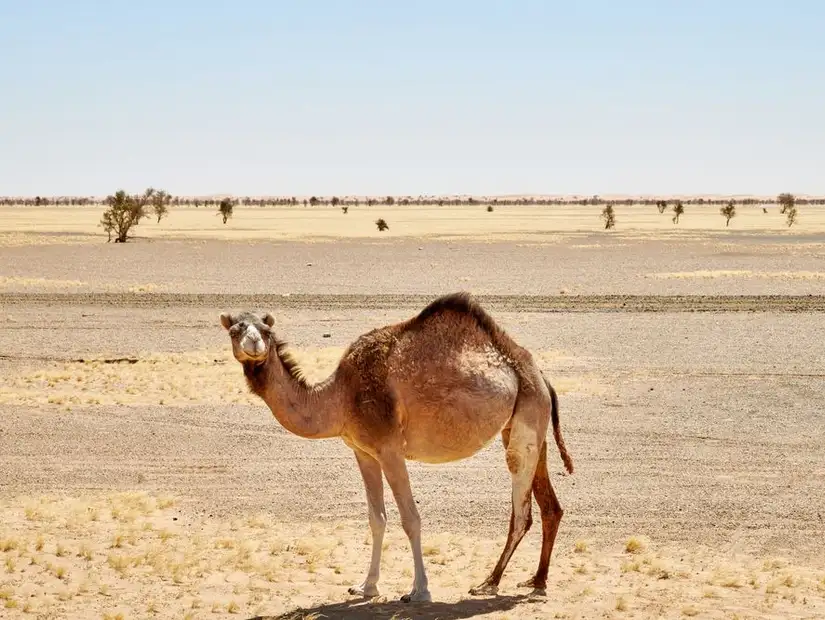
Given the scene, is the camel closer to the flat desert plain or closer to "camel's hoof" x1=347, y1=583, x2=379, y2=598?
"camel's hoof" x1=347, y1=583, x2=379, y2=598

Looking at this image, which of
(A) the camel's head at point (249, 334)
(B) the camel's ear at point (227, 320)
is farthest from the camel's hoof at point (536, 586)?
(B) the camel's ear at point (227, 320)

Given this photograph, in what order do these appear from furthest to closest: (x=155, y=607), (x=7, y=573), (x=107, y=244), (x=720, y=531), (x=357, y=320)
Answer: (x=107, y=244)
(x=357, y=320)
(x=720, y=531)
(x=7, y=573)
(x=155, y=607)

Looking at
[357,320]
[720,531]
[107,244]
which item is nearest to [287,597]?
[720,531]

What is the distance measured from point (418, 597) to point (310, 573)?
4.17 feet

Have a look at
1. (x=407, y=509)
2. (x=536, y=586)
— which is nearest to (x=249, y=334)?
(x=407, y=509)

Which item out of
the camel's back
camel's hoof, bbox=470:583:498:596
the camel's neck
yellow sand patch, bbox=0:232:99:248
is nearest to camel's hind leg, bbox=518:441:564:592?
camel's hoof, bbox=470:583:498:596

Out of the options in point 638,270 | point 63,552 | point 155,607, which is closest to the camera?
point 155,607

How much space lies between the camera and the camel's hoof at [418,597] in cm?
830

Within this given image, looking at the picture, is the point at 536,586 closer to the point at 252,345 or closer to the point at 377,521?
the point at 377,521

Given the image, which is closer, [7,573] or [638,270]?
[7,573]

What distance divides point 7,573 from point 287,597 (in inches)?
83.8

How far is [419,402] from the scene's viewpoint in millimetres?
8445

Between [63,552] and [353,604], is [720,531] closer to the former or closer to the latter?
[353,604]

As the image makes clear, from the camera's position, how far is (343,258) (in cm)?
4778
